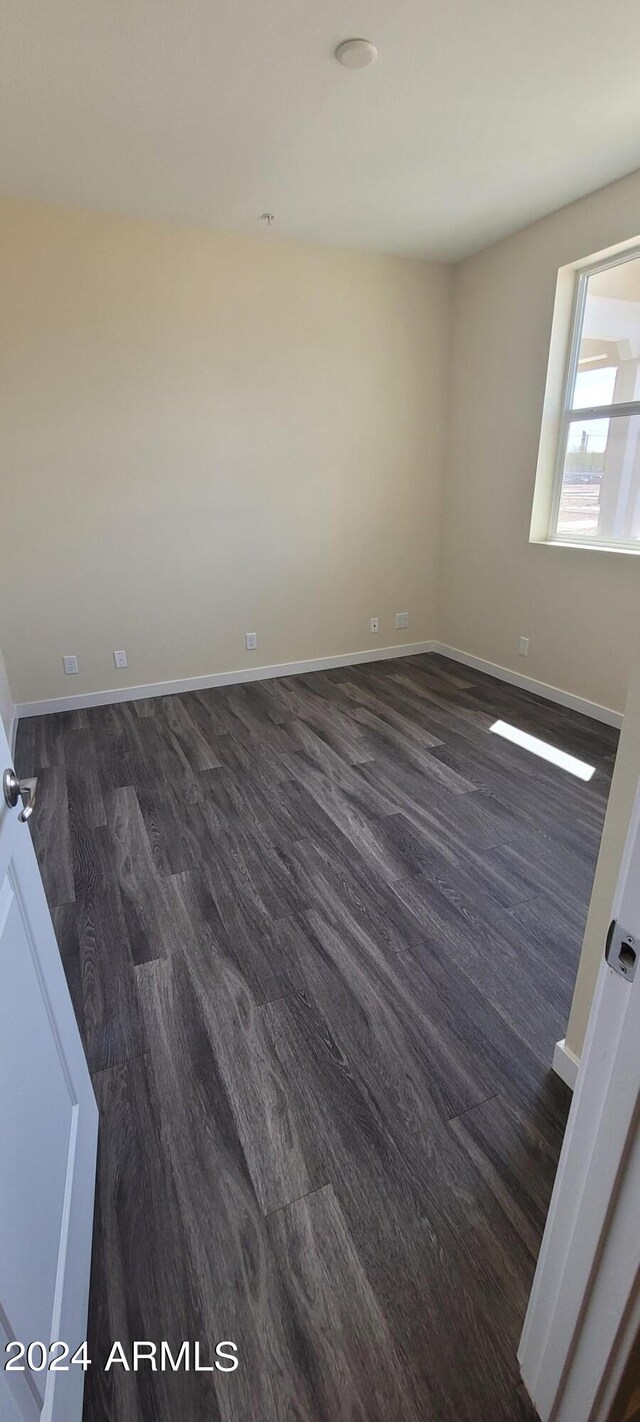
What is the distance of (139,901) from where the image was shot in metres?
2.13

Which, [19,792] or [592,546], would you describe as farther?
[592,546]

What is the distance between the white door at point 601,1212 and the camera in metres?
0.60

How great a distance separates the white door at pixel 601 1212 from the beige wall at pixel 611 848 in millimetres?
397

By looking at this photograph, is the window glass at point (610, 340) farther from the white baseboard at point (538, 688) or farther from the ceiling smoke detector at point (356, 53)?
the ceiling smoke detector at point (356, 53)

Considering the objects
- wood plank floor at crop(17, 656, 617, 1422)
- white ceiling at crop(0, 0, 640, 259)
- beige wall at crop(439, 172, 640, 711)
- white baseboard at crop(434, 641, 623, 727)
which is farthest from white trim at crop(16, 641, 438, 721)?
white ceiling at crop(0, 0, 640, 259)

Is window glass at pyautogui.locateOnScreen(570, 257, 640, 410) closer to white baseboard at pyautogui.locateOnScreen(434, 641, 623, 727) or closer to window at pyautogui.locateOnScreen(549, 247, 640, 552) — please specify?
window at pyautogui.locateOnScreen(549, 247, 640, 552)

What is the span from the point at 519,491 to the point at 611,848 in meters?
3.24

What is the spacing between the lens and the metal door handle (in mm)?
929

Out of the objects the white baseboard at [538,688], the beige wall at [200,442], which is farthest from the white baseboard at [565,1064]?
the beige wall at [200,442]

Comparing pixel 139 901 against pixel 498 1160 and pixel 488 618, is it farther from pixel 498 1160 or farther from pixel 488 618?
pixel 488 618

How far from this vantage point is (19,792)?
964mm

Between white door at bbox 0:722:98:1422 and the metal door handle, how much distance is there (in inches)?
0.4

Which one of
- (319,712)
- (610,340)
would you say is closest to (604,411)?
(610,340)

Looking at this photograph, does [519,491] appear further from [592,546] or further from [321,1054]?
[321,1054]
